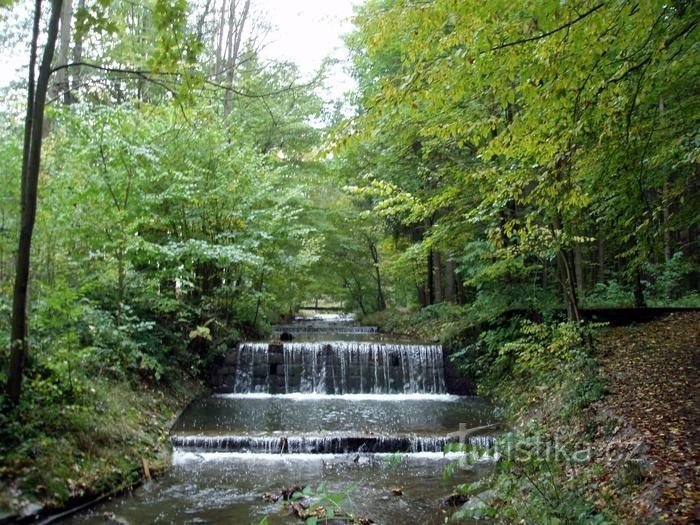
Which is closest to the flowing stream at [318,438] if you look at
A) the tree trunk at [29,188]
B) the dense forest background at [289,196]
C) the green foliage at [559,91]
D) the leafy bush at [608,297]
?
the dense forest background at [289,196]

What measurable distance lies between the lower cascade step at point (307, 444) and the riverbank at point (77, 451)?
1.65 feet

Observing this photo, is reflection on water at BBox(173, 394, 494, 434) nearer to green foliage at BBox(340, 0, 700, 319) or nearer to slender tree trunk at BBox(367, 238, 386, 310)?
green foliage at BBox(340, 0, 700, 319)

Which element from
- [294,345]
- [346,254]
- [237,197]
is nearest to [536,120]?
[237,197]

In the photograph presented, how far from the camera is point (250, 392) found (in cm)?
1212

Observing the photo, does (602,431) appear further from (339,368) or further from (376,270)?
(376,270)

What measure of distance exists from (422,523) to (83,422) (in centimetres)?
411

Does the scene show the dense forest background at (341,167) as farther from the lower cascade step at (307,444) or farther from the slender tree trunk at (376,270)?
the slender tree trunk at (376,270)

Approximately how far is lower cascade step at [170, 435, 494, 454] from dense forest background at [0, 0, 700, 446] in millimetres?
1588

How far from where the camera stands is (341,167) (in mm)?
16281

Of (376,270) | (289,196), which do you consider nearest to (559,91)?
(289,196)

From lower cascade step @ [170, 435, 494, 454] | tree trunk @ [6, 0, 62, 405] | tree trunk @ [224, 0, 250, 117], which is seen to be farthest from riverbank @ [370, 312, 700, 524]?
tree trunk @ [224, 0, 250, 117]

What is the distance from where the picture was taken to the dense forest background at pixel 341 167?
4309 millimetres

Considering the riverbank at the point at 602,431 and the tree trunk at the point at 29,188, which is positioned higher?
the tree trunk at the point at 29,188

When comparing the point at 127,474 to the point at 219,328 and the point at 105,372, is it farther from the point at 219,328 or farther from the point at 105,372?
the point at 219,328
